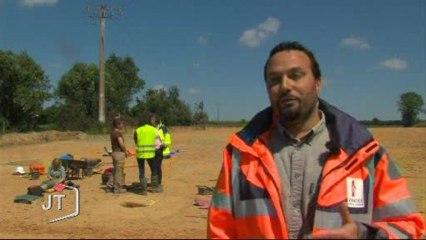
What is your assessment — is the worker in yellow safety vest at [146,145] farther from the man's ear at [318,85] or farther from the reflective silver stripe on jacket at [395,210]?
the reflective silver stripe on jacket at [395,210]

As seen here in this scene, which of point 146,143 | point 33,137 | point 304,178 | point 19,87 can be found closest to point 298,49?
point 304,178

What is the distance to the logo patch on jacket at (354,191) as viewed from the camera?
241 cm

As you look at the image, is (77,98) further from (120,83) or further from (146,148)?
(146,148)

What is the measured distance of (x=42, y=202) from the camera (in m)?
11.9

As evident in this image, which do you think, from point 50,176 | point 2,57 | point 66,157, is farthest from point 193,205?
point 2,57

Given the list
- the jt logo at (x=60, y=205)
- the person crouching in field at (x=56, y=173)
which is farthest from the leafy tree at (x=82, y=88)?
the jt logo at (x=60, y=205)

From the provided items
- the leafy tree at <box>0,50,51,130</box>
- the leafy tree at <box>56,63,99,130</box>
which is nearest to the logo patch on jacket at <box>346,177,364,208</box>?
the leafy tree at <box>0,50,51,130</box>

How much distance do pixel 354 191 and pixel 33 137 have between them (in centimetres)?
3797

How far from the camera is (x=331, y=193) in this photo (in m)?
2.41

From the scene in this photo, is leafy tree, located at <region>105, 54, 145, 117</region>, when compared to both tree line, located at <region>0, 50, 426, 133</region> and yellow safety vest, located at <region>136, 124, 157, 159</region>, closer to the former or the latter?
tree line, located at <region>0, 50, 426, 133</region>

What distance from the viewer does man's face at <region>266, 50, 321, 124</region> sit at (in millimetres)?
2541

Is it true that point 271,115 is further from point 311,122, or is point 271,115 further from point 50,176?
point 50,176

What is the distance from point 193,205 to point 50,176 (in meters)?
4.46

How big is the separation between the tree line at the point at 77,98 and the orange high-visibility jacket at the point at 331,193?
29786 millimetres
